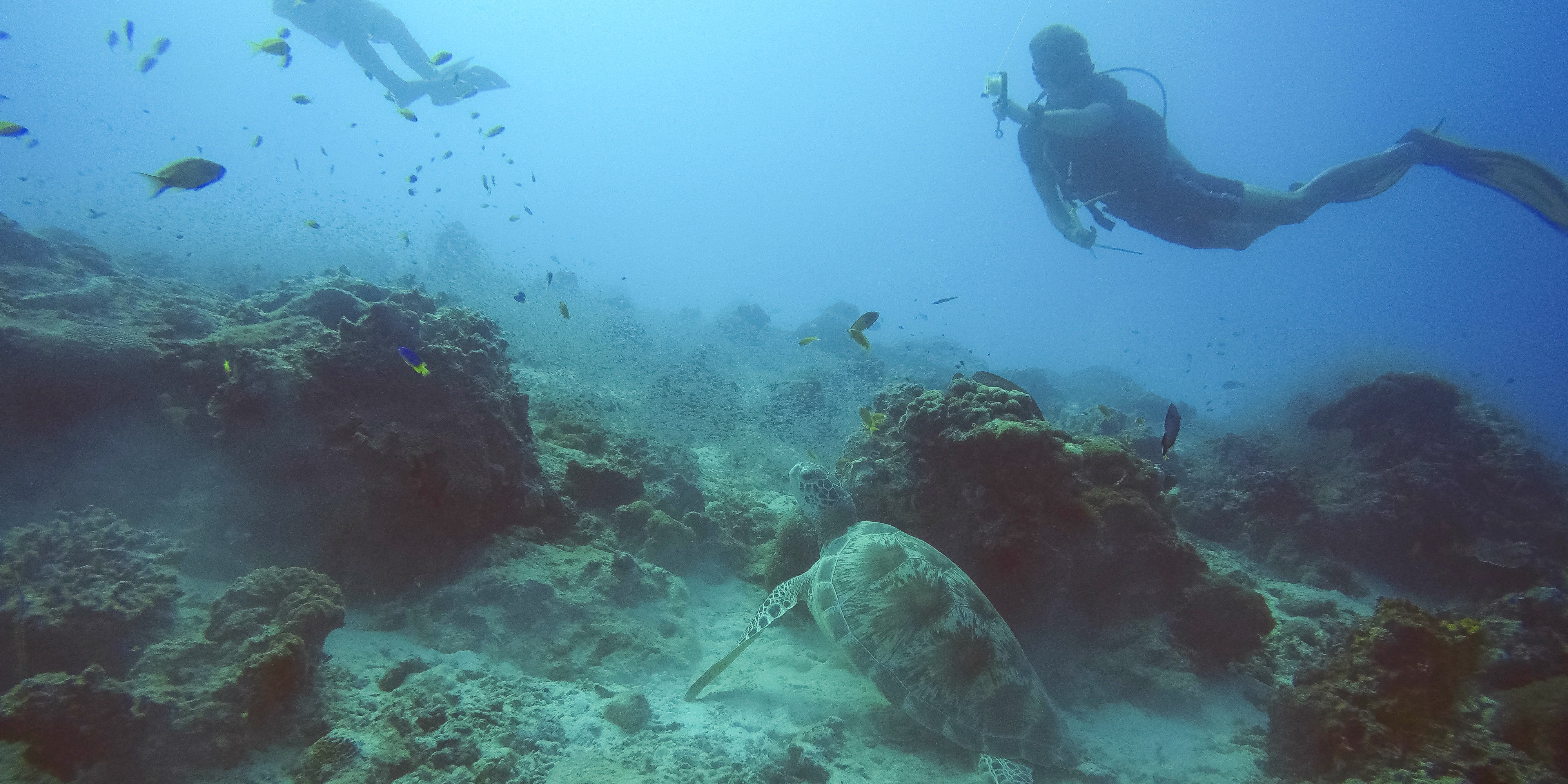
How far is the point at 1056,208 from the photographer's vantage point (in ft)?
38.8

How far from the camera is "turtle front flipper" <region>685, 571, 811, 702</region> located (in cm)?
406

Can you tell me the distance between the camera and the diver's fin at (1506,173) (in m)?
9.74

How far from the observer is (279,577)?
3582 millimetres

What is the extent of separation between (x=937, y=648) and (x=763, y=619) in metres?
1.49

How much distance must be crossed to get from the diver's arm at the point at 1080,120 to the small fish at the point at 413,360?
11.4 metres

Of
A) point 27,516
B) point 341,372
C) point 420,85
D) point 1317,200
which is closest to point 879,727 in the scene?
point 341,372

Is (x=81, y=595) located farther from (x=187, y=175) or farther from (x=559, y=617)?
(x=187, y=175)

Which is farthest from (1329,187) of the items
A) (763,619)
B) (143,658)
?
(143,658)

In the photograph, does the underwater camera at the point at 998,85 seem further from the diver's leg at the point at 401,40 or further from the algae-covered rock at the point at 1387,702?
the diver's leg at the point at 401,40

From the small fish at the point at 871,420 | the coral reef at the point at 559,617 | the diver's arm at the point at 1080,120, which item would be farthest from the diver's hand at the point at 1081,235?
the coral reef at the point at 559,617

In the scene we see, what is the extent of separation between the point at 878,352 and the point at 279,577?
85.8 ft

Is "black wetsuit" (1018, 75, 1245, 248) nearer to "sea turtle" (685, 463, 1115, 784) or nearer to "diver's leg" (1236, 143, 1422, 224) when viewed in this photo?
"diver's leg" (1236, 143, 1422, 224)

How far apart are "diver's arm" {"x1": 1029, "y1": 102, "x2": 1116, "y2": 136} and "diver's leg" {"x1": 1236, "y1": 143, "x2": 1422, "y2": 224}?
325cm

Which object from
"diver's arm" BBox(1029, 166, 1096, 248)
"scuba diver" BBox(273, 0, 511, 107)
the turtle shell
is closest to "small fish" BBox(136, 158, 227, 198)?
the turtle shell
